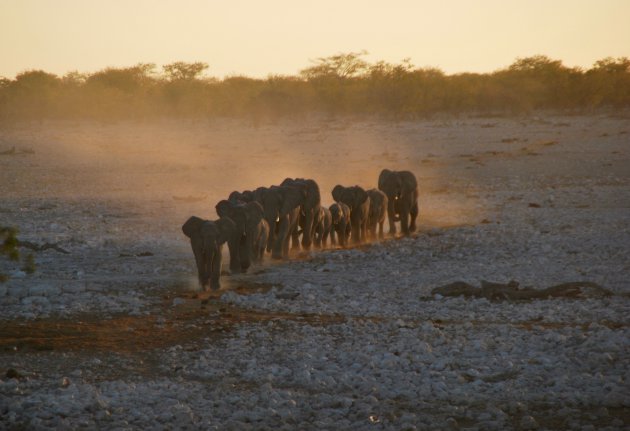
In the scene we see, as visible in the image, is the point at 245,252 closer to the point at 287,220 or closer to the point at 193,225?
A: the point at 193,225

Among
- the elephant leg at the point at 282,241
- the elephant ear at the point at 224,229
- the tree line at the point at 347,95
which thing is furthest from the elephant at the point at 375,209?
the tree line at the point at 347,95

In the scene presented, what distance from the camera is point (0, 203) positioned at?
2423 centimetres

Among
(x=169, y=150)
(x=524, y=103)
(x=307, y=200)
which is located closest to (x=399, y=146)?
(x=169, y=150)

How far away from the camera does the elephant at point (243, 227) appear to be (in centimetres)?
1470

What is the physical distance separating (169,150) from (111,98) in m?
19.0

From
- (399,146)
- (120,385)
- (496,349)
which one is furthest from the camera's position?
(399,146)

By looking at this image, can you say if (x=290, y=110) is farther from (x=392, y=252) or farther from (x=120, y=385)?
(x=120, y=385)

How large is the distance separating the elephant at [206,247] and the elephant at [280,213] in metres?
3.10

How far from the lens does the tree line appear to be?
52000 mm

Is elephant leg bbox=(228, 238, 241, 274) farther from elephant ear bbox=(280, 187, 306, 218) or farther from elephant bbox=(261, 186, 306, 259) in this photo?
elephant ear bbox=(280, 187, 306, 218)

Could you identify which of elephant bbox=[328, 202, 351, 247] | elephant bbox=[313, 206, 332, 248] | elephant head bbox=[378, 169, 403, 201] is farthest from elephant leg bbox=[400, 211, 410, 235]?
elephant bbox=[313, 206, 332, 248]

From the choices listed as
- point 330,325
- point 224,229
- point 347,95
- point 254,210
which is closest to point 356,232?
point 254,210

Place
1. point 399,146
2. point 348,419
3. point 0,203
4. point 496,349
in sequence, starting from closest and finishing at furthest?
point 348,419 → point 496,349 → point 0,203 → point 399,146

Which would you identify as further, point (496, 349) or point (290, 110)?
point (290, 110)
